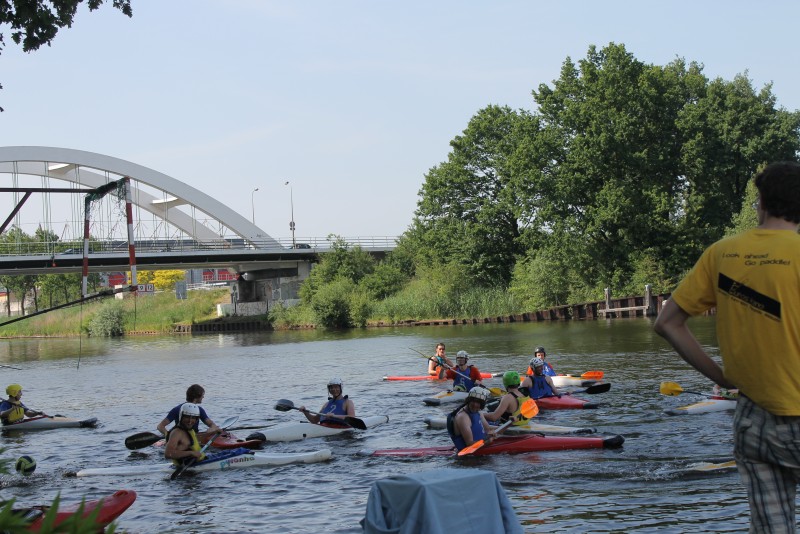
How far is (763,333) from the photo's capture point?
362 cm

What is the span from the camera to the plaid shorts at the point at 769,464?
364cm

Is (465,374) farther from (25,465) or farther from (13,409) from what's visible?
(13,409)

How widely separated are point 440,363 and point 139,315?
193ft

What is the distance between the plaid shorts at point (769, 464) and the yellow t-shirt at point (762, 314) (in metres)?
0.07

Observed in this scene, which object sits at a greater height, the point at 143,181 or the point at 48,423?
the point at 143,181

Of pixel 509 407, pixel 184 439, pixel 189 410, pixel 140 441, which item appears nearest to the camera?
pixel 189 410

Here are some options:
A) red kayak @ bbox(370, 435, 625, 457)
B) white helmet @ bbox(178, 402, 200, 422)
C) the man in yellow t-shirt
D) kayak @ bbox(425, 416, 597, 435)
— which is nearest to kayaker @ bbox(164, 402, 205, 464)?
white helmet @ bbox(178, 402, 200, 422)

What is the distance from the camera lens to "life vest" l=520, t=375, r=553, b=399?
18312mm

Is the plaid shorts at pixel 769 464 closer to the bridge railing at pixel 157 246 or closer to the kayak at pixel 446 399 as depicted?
the kayak at pixel 446 399

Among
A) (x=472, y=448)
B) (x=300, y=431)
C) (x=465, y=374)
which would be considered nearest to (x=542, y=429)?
(x=472, y=448)

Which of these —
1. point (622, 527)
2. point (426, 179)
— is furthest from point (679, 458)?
point (426, 179)

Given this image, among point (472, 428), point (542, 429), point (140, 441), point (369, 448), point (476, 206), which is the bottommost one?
point (369, 448)

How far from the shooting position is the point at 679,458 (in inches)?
491

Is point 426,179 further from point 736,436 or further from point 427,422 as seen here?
point 736,436
